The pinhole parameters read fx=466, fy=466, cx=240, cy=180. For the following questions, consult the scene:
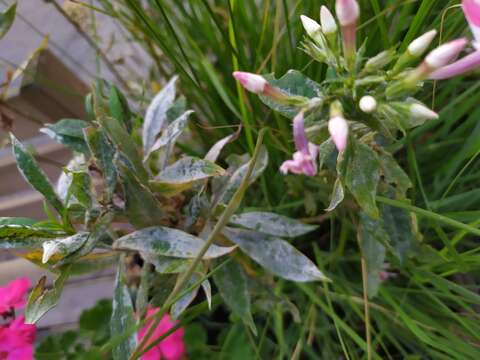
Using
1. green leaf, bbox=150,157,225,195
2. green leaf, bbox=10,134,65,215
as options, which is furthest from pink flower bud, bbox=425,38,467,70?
green leaf, bbox=10,134,65,215

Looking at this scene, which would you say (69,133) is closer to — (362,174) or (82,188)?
(82,188)

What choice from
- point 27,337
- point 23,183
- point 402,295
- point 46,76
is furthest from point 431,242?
point 23,183

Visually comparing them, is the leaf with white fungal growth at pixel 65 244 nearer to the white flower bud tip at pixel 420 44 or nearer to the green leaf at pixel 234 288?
the green leaf at pixel 234 288

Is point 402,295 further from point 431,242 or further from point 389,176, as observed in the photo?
point 389,176

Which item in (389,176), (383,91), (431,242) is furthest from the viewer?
(431,242)

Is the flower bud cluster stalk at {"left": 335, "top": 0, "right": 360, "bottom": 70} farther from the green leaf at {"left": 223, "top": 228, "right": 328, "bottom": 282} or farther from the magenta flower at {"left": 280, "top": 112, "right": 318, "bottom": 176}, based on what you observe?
the green leaf at {"left": 223, "top": 228, "right": 328, "bottom": 282}
